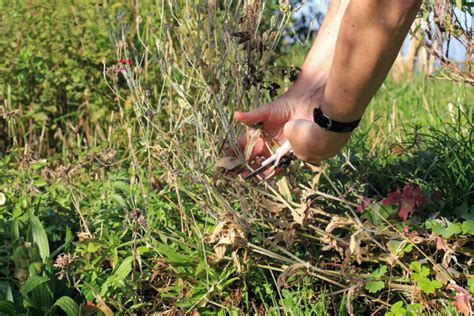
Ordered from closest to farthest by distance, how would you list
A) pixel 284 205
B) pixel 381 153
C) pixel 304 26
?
pixel 284 205 → pixel 381 153 → pixel 304 26

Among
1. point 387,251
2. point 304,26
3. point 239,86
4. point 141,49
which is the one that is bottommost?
point 304,26

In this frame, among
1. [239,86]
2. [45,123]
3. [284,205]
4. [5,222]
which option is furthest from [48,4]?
[284,205]

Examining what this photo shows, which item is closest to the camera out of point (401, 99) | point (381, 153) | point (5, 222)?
point (5, 222)

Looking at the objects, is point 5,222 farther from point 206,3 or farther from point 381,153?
point 381,153

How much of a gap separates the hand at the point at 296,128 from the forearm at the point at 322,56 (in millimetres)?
29

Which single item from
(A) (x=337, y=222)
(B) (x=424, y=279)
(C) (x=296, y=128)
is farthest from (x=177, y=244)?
(C) (x=296, y=128)

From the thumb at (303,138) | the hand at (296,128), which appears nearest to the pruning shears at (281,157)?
the hand at (296,128)

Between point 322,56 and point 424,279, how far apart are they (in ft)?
2.72

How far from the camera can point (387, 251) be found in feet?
8.78

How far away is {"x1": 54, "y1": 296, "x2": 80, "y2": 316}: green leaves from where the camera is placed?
2654mm

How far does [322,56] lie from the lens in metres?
2.43

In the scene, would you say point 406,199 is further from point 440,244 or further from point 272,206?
point 272,206

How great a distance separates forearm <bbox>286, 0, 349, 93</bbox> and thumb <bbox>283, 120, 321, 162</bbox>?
33 cm

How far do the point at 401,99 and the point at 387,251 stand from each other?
3.48 metres
